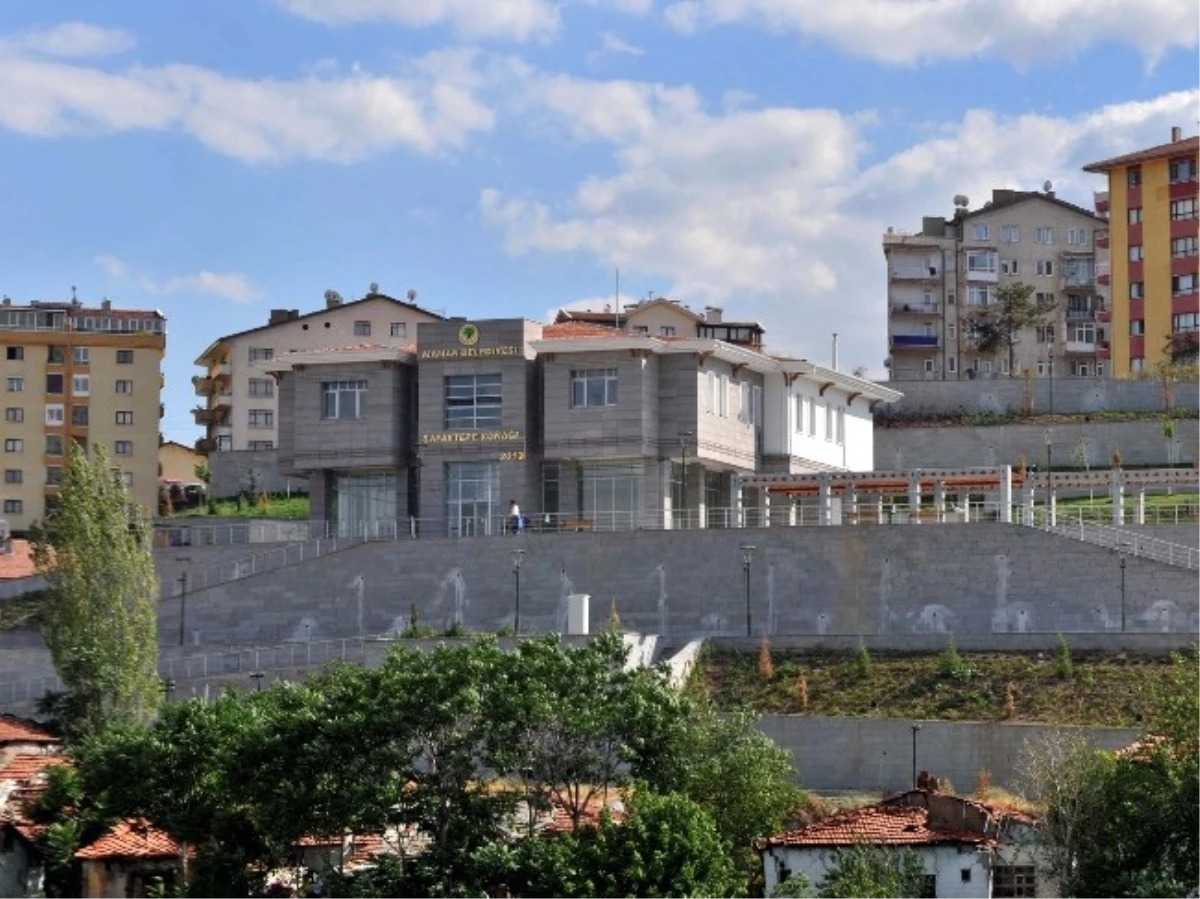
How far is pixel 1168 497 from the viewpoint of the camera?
95.9 meters

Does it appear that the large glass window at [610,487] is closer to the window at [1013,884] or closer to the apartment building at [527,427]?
the apartment building at [527,427]

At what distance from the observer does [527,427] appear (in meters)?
83.0

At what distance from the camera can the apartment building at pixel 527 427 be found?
270ft

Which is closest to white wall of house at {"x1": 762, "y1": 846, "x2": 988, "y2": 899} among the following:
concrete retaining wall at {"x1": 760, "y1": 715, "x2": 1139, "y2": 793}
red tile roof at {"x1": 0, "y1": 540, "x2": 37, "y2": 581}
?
concrete retaining wall at {"x1": 760, "y1": 715, "x2": 1139, "y2": 793}

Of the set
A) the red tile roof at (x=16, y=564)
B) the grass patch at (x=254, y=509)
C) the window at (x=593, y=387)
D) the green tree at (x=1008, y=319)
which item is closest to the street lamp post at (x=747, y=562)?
the window at (x=593, y=387)

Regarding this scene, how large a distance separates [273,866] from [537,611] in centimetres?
2320

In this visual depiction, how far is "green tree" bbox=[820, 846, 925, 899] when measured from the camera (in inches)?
1949

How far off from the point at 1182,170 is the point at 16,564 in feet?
182

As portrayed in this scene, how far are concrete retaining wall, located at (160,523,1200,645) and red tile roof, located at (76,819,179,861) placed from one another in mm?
19939

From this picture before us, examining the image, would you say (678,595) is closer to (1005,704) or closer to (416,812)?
(1005,704)

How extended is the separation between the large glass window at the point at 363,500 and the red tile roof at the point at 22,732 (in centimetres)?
1790

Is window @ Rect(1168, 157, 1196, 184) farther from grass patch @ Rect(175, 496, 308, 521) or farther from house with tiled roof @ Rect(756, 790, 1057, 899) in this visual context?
house with tiled roof @ Rect(756, 790, 1057, 899)

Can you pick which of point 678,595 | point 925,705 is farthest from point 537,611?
point 925,705

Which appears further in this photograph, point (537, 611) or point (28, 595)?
point (28, 595)
